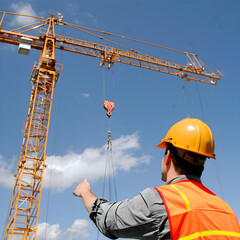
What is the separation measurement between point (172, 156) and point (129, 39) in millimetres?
34729

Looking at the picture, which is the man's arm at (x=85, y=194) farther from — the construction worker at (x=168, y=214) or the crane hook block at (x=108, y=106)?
the crane hook block at (x=108, y=106)

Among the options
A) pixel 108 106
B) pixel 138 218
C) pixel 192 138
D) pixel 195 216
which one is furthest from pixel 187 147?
pixel 108 106

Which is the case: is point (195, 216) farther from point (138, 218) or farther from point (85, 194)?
point (85, 194)

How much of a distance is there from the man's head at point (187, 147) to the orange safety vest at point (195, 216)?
226mm

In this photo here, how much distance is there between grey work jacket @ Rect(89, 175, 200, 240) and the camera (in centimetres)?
158

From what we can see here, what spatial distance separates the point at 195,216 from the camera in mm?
1621

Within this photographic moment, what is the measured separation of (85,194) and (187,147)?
788mm

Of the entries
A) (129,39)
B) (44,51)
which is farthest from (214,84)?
(44,51)

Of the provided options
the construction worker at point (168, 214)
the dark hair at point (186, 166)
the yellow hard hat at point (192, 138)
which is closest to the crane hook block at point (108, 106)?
the yellow hard hat at point (192, 138)

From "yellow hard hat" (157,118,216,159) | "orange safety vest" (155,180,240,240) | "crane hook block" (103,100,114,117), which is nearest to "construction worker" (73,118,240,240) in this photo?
"orange safety vest" (155,180,240,240)

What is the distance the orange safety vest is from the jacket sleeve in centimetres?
4

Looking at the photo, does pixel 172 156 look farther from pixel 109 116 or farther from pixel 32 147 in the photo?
pixel 32 147

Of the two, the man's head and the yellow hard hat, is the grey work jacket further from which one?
the yellow hard hat

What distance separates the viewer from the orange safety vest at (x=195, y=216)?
1575mm
